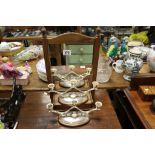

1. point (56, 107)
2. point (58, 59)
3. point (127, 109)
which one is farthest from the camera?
point (58, 59)

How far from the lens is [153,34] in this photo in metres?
1.88

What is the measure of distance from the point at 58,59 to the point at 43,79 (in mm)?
827

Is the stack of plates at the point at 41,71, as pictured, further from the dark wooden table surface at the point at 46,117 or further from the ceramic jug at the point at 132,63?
the ceramic jug at the point at 132,63

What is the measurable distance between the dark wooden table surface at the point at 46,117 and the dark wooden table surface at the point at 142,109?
11cm

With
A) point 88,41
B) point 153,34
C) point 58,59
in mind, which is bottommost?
point 58,59

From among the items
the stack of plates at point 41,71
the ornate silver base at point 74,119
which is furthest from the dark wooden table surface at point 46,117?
the stack of plates at point 41,71

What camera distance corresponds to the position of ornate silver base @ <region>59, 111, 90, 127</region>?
3.05 ft

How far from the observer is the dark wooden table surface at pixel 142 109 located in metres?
0.91

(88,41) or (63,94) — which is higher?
(88,41)

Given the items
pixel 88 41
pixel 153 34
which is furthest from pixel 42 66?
pixel 153 34

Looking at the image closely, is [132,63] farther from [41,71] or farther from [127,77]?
[41,71]

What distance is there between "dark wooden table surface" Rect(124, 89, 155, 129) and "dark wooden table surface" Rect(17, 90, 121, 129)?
0.11 metres

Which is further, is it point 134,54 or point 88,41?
point 134,54

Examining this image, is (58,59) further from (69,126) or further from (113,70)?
(69,126)
